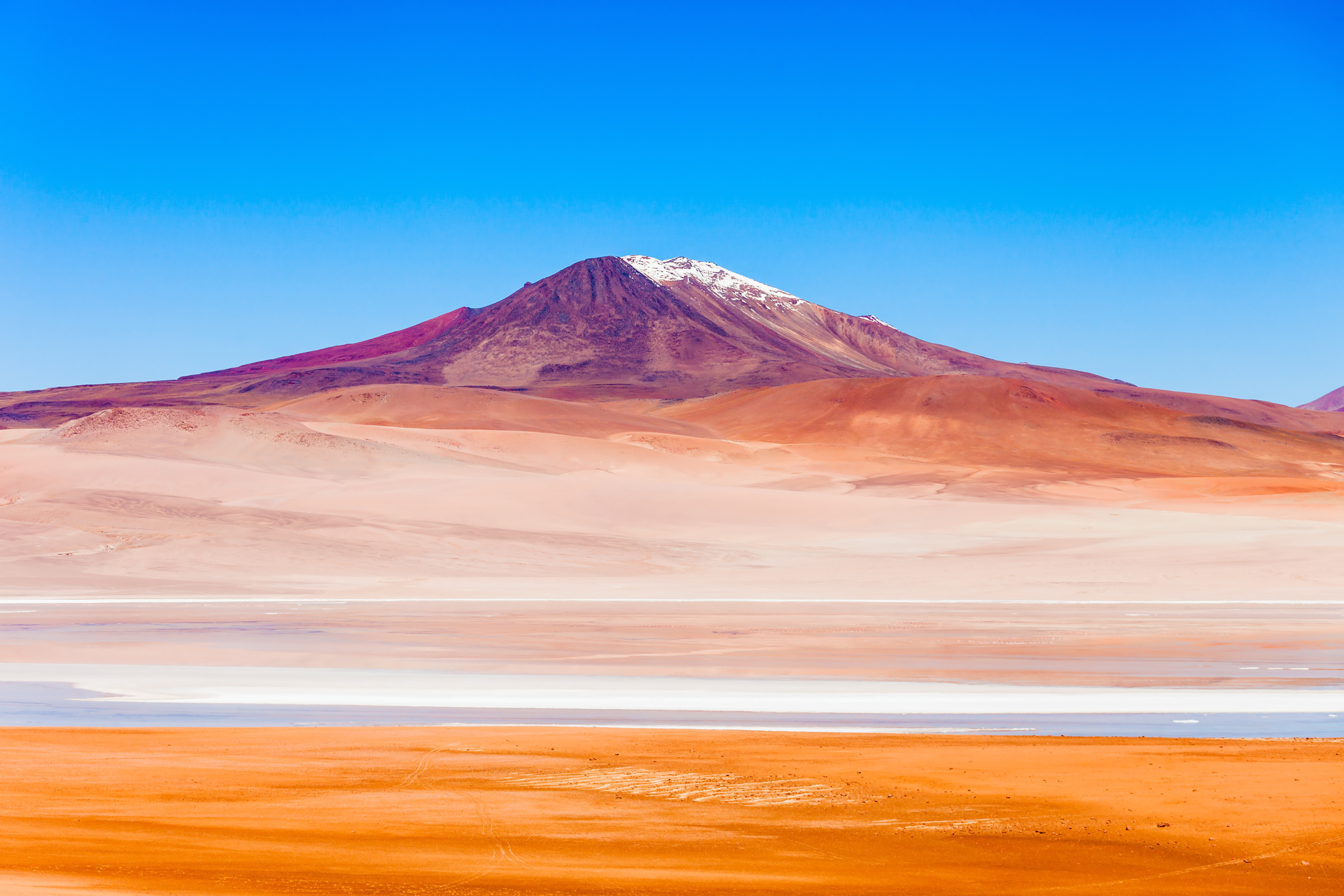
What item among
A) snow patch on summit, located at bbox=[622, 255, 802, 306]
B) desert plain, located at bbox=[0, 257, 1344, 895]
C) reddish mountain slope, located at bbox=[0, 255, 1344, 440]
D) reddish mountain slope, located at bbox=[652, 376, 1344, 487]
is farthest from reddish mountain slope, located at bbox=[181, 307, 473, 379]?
desert plain, located at bbox=[0, 257, 1344, 895]

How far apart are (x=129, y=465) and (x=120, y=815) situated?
1630 inches

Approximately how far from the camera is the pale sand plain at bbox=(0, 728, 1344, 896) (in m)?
5.21

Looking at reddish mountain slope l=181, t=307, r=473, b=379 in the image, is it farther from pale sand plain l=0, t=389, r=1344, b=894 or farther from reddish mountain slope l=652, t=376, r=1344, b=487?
pale sand plain l=0, t=389, r=1344, b=894

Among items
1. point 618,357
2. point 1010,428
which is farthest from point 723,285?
point 1010,428

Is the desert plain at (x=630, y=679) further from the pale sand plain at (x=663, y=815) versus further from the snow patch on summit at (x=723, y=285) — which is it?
the snow patch on summit at (x=723, y=285)

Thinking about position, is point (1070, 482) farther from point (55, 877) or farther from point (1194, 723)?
point (55, 877)

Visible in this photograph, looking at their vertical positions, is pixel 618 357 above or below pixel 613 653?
above

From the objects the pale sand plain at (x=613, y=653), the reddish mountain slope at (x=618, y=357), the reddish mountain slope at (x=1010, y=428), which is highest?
the reddish mountain slope at (x=618, y=357)

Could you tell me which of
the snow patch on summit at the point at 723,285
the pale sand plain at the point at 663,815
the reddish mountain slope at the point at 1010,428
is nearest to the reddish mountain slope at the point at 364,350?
the snow patch on summit at the point at 723,285

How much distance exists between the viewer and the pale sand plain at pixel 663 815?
5215 millimetres

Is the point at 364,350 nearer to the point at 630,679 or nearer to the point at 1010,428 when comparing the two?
the point at 1010,428

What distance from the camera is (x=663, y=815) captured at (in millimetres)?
6656

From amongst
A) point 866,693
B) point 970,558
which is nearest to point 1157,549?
point 970,558

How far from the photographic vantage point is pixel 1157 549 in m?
30.7
